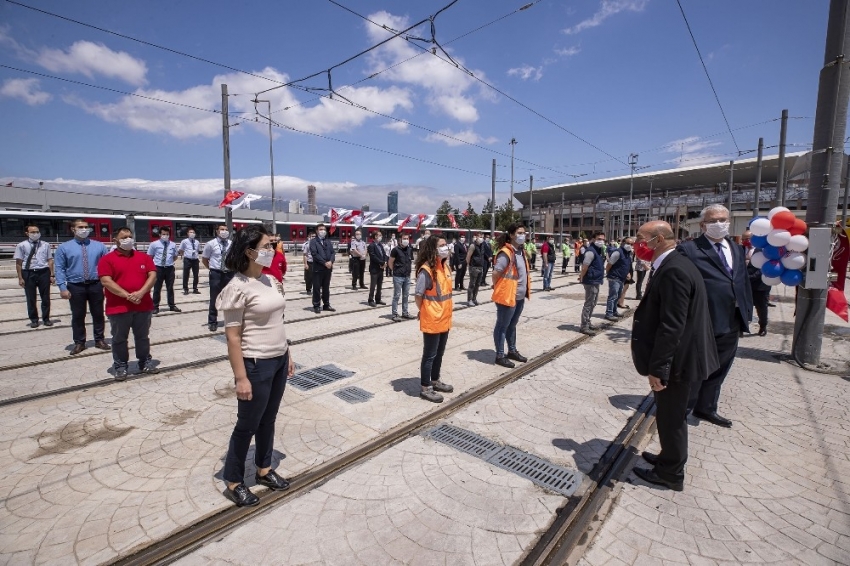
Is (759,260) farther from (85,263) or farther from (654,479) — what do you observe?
(85,263)

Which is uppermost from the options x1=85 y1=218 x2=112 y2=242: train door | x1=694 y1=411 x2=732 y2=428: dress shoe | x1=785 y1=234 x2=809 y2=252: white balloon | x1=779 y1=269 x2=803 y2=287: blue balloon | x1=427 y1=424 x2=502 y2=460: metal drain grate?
x1=85 y1=218 x2=112 y2=242: train door

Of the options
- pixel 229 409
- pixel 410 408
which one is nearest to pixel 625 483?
pixel 410 408

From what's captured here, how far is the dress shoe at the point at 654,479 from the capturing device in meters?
3.28

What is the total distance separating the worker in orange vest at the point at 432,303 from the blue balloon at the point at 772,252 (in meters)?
5.13

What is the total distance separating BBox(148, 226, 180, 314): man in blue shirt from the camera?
9.97 m

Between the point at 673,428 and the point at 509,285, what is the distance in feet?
10.3

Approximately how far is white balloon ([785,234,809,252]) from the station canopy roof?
61938mm

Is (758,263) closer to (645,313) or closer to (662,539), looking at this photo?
(645,313)

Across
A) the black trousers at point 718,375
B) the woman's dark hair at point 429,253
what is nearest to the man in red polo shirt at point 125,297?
the woman's dark hair at point 429,253

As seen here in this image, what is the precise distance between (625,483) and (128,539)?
358 centimetres

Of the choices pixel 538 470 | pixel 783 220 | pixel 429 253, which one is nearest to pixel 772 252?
pixel 783 220

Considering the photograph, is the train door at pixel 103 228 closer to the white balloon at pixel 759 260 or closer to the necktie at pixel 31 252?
the necktie at pixel 31 252

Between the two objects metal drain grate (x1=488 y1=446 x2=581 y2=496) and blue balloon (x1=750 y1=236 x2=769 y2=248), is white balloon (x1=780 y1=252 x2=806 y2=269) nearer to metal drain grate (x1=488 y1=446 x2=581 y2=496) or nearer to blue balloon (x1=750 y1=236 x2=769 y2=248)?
blue balloon (x1=750 y1=236 x2=769 y2=248)

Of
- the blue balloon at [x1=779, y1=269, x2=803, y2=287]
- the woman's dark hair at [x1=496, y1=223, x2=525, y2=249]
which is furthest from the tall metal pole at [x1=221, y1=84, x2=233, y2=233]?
the blue balloon at [x1=779, y1=269, x2=803, y2=287]
